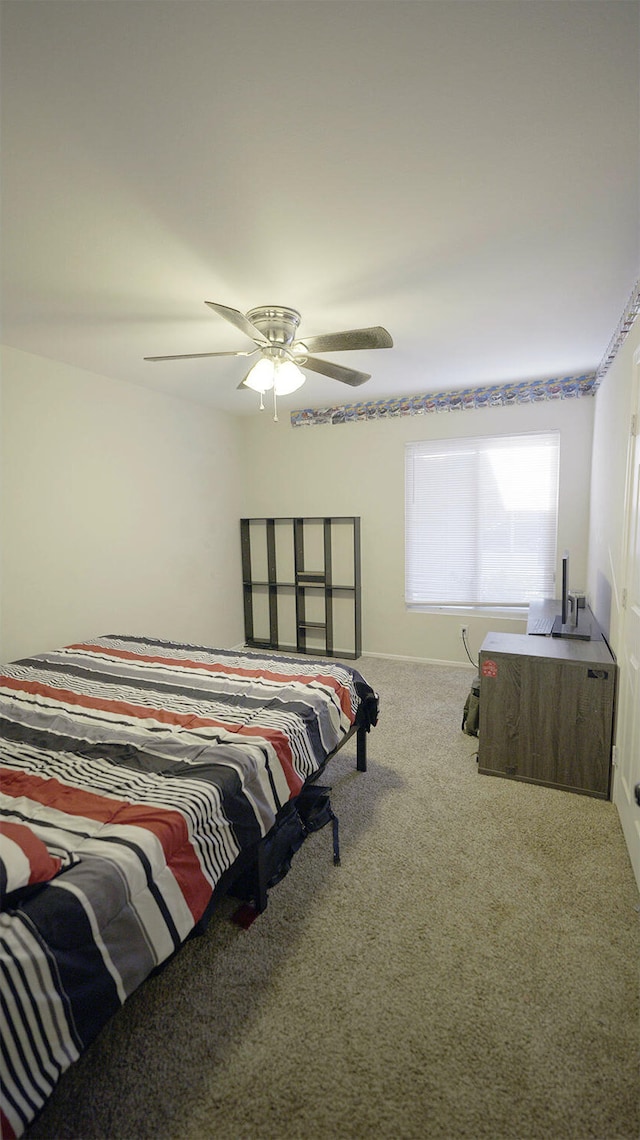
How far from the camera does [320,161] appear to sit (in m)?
1.38

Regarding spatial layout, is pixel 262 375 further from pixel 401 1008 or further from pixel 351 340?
pixel 401 1008

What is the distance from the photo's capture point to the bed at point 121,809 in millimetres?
963

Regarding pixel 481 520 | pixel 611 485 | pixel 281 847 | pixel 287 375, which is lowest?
pixel 281 847

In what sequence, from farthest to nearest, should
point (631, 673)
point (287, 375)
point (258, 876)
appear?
1. point (287, 375)
2. point (631, 673)
3. point (258, 876)

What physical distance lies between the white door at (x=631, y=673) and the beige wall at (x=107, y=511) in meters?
3.25

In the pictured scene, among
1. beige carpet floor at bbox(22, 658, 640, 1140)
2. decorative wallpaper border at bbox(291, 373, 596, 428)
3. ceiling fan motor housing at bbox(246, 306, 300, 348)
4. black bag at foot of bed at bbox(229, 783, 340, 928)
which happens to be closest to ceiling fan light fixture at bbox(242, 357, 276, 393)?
ceiling fan motor housing at bbox(246, 306, 300, 348)

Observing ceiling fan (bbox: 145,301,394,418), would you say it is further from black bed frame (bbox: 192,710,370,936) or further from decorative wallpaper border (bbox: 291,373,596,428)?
Answer: decorative wallpaper border (bbox: 291,373,596,428)

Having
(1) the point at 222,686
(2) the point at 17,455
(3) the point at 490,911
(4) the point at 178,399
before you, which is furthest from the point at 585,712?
(4) the point at 178,399

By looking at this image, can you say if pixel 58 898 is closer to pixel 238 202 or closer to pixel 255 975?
pixel 255 975

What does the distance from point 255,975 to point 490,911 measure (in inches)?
33.1

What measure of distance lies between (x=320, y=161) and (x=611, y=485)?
221cm

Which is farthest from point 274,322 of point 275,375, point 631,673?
point 631,673

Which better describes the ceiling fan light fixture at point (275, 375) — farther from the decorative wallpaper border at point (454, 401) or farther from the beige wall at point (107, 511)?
the decorative wallpaper border at point (454, 401)

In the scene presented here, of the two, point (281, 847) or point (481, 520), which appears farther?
point (481, 520)
